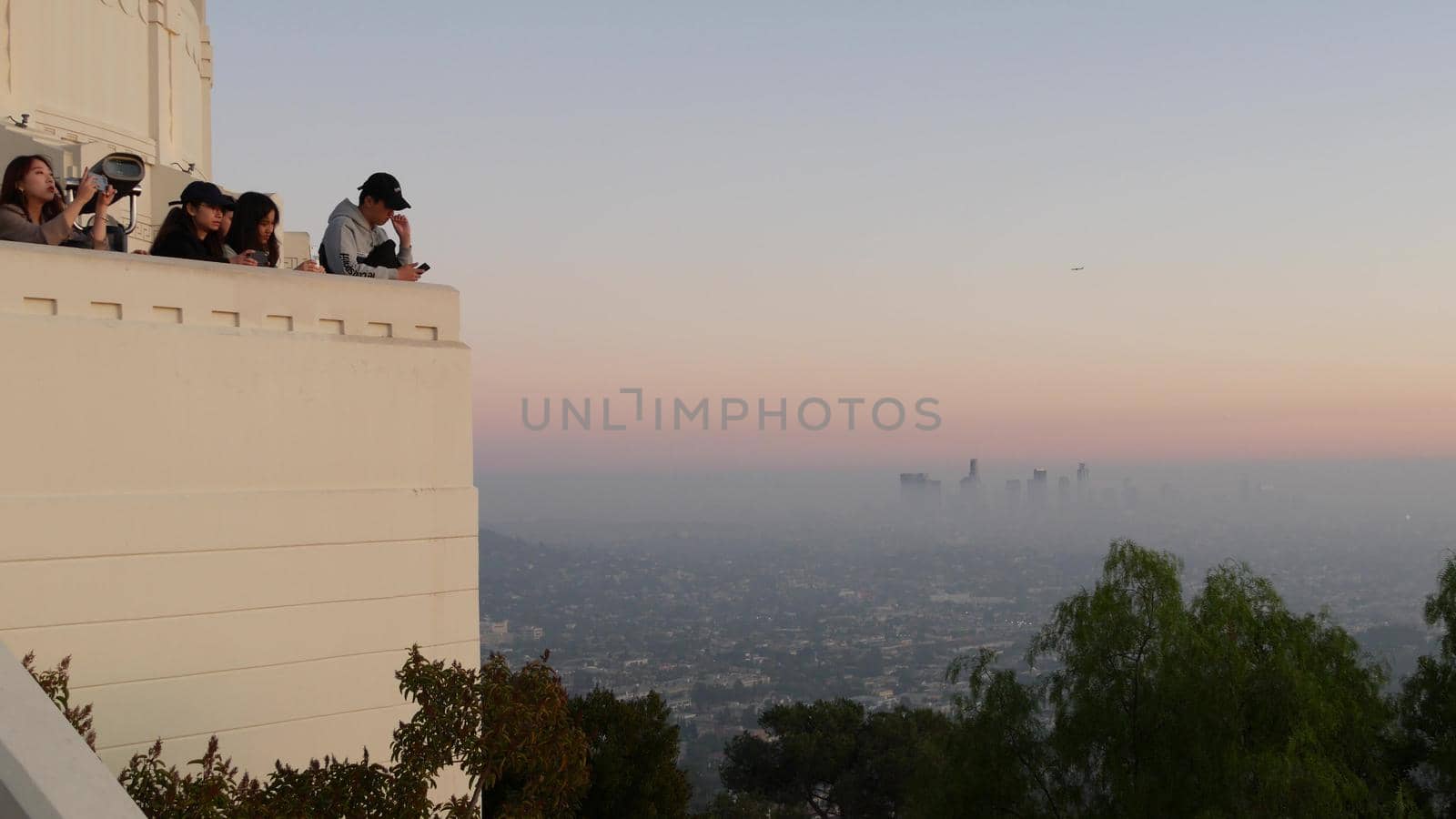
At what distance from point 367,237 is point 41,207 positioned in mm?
1718

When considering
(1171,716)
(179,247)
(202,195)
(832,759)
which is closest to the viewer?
(179,247)

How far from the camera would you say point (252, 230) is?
668cm

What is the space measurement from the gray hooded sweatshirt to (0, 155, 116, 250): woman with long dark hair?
1.18 metres

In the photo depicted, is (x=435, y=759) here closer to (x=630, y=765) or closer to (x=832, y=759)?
(x=630, y=765)

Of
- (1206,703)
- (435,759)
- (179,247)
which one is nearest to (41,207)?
(179,247)

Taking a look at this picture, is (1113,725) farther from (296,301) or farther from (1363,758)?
(296,301)

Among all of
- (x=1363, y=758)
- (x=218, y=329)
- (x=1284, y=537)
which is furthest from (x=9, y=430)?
(x=1284, y=537)

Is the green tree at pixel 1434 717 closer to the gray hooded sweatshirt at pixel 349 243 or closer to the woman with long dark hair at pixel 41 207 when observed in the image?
the gray hooded sweatshirt at pixel 349 243

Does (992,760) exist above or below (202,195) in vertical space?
below

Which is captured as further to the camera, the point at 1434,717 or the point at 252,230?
the point at 1434,717

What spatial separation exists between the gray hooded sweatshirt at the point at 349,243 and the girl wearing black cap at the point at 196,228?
57cm

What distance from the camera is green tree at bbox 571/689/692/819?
1451 centimetres

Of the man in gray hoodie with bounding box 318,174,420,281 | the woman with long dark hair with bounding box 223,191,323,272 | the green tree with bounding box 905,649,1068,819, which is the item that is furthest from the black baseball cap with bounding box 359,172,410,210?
the green tree with bounding box 905,649,1068,819

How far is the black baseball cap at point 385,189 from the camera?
6.97 meters
